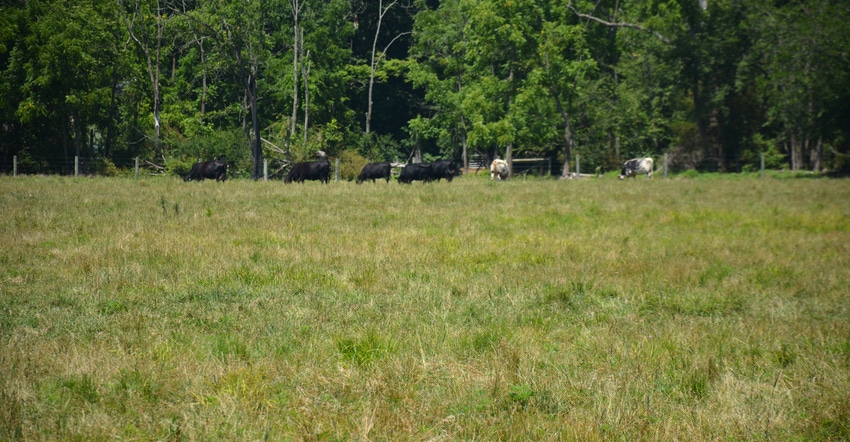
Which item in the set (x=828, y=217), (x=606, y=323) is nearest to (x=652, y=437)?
(x=606, y=323)

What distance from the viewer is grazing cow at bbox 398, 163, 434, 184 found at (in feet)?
117

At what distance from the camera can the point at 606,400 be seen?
4539mm

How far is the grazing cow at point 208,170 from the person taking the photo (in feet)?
114

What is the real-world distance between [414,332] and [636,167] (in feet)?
133

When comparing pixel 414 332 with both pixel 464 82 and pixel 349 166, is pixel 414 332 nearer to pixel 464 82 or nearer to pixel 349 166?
pixel 349 166

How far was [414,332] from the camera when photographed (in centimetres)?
615

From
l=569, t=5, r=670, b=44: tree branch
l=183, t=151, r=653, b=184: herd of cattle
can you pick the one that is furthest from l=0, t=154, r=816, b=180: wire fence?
l=569, t=5, r=670, b=44: tree branch

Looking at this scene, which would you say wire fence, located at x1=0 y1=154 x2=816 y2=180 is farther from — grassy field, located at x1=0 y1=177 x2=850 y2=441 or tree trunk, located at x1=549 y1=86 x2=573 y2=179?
grassy field, located at x1=0 y1=177 x2=850 y2=441

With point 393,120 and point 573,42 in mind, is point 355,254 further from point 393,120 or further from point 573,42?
point 393,120

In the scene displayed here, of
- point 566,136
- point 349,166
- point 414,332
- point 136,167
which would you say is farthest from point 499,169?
point 414,332

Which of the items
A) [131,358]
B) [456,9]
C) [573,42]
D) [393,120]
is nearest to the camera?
[131,358]

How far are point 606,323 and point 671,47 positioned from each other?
134ft

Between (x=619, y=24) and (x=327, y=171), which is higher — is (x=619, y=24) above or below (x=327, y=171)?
above

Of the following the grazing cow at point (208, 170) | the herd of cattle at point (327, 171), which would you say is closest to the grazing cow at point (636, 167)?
the herd of cattle at point (327, 171)
